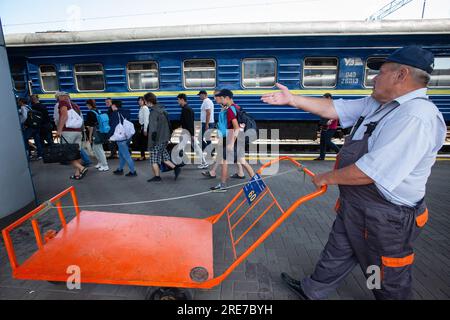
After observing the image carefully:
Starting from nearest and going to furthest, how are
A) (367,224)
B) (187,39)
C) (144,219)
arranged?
(367,224) < (144,219) < (187,39)

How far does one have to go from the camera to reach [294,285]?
7.89ft

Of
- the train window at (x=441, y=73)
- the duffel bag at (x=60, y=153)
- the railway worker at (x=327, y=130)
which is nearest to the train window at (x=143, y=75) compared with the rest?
the duffel bag at (x=60, y=153)

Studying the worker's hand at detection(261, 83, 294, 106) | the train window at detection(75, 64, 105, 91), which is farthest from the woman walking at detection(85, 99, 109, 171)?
the worker's hand at detection(261, 83, 294, 106)

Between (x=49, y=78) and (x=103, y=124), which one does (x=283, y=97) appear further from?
(x=49, y=78)

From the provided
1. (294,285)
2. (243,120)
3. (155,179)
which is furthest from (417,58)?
(155,179)

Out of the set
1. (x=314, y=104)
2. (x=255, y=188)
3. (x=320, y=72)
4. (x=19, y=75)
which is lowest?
(x=255, y=188)

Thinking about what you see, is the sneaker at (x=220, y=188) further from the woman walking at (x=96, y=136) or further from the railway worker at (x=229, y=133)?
the woman walking at (x=96, y=136)

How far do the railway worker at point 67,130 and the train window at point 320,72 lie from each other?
613cm

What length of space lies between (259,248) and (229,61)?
18.7ft

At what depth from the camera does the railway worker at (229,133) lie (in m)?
4.69

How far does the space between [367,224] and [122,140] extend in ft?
17.0

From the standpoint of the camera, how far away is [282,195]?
4906 mm
